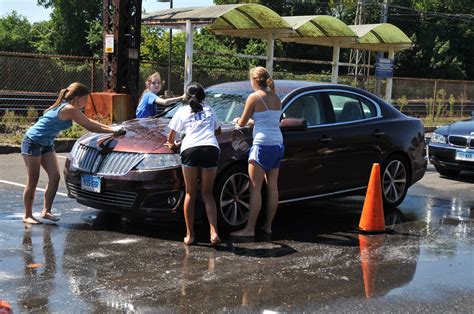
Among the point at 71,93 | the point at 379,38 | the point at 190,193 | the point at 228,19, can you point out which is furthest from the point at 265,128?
the point at 379,38

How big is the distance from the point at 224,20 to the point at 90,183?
36.2 feet

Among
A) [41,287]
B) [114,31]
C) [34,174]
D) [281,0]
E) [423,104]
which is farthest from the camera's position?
[281,0]

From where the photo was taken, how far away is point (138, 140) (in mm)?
6418

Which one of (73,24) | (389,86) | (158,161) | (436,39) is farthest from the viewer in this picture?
(436,39)

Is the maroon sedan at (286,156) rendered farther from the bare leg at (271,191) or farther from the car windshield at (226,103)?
the bare leg at (271,191)

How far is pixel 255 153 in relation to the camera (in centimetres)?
630

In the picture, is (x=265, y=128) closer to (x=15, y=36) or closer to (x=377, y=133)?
(x=377, y=133)

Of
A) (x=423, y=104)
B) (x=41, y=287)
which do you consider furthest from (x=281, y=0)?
(x=41, y=287)

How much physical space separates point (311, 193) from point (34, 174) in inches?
121

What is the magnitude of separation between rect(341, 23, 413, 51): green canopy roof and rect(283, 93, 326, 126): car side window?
46.7 ft

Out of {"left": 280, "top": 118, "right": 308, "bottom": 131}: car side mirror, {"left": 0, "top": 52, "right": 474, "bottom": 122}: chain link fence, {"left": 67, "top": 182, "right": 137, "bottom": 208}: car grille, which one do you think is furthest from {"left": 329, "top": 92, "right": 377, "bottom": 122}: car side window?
{"left": 0, "top": 52, "right": 474, "bottom": 122}: chain link fence

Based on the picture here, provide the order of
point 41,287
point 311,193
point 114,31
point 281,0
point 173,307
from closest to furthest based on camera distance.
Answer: point 173,307 → point 41,287 → point 311,193 → point 114,31 → point 281,0

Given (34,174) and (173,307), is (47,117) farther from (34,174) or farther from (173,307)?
(173,307)

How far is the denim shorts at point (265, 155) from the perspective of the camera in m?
6.29
